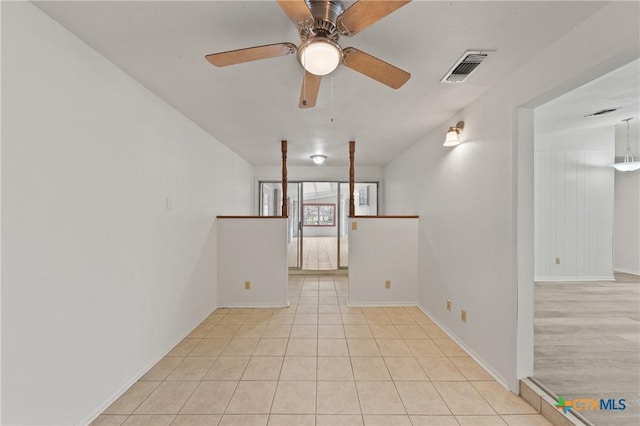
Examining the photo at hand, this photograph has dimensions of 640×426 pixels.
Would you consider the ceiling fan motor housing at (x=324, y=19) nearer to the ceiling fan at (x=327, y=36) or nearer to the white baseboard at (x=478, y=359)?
the ceiling fan at (x=327, y=36)

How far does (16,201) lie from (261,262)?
2.57 metres

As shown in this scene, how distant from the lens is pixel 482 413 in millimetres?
1692

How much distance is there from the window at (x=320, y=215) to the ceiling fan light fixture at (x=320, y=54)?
5.35 m

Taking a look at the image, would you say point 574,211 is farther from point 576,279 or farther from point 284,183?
point 284,183

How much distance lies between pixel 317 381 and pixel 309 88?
212 cm

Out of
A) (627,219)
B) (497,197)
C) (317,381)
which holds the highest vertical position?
(497,197)

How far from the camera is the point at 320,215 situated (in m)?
7.21

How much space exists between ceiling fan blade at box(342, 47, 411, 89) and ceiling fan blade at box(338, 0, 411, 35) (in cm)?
14

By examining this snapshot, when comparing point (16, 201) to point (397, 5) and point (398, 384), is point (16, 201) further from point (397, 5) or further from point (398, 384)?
point (398, 384)

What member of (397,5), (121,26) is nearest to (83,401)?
(121,26)

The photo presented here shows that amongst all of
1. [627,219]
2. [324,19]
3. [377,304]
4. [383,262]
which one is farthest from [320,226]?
[627,219]

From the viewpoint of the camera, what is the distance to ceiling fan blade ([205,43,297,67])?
1.33 metres

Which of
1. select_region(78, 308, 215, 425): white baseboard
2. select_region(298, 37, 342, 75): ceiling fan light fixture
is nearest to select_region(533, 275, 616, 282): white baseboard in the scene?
select_region(298, 37, 342, 75): ceiling fan light fixture

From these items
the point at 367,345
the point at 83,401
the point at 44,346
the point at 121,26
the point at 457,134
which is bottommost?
the point at 367,345
